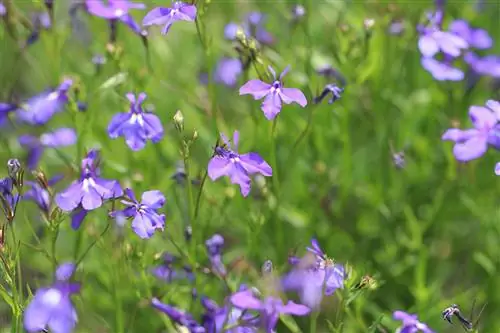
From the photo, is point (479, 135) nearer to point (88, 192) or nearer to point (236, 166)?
point (236, 166)

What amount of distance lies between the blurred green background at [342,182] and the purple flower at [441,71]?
0.21 meters

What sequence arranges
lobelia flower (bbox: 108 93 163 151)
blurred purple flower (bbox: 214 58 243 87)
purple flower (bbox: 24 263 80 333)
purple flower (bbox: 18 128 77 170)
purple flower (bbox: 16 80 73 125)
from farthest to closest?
blurred purple flower (bbox: 214 58 243 87)
purple flower (bbox: 18 128 77 170)
purple flower (bbox: 16 80 73 125)
lobelia flower (bbox: 108 93 163 151)
purple flower (bbox: 24 263 80 333)

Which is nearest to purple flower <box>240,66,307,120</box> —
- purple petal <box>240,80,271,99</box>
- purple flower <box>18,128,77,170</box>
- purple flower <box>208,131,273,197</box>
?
purple petal <box>240,80,271,99</box>

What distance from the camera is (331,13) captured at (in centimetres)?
367

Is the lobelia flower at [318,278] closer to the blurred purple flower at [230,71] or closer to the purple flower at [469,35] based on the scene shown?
the purple flower at [469,35]

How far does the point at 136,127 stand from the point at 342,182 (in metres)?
0.95

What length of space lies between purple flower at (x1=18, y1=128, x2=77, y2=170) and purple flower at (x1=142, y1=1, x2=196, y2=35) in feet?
2.52

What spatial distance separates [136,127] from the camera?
2.31 meters

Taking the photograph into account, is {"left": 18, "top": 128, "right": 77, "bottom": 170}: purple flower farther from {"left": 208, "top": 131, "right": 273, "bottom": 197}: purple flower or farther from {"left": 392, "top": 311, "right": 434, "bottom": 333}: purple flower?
{"left": 392, "top": 311, "right": 434, "bottom": 333}: purple flower

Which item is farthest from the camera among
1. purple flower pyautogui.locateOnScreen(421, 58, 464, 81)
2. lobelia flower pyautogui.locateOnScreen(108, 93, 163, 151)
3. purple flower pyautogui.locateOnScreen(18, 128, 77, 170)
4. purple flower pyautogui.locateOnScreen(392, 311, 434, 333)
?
purple flower pyautogui.locateOnScreen(18, 128, 77, 170)

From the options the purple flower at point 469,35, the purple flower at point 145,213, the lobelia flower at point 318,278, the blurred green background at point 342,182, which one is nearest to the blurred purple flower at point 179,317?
the purple flower at point 145,213

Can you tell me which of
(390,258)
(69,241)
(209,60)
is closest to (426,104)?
(390,258)

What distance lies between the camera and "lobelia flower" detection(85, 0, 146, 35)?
8.59 ft

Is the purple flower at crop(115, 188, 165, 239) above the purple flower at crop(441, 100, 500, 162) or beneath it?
beneath
